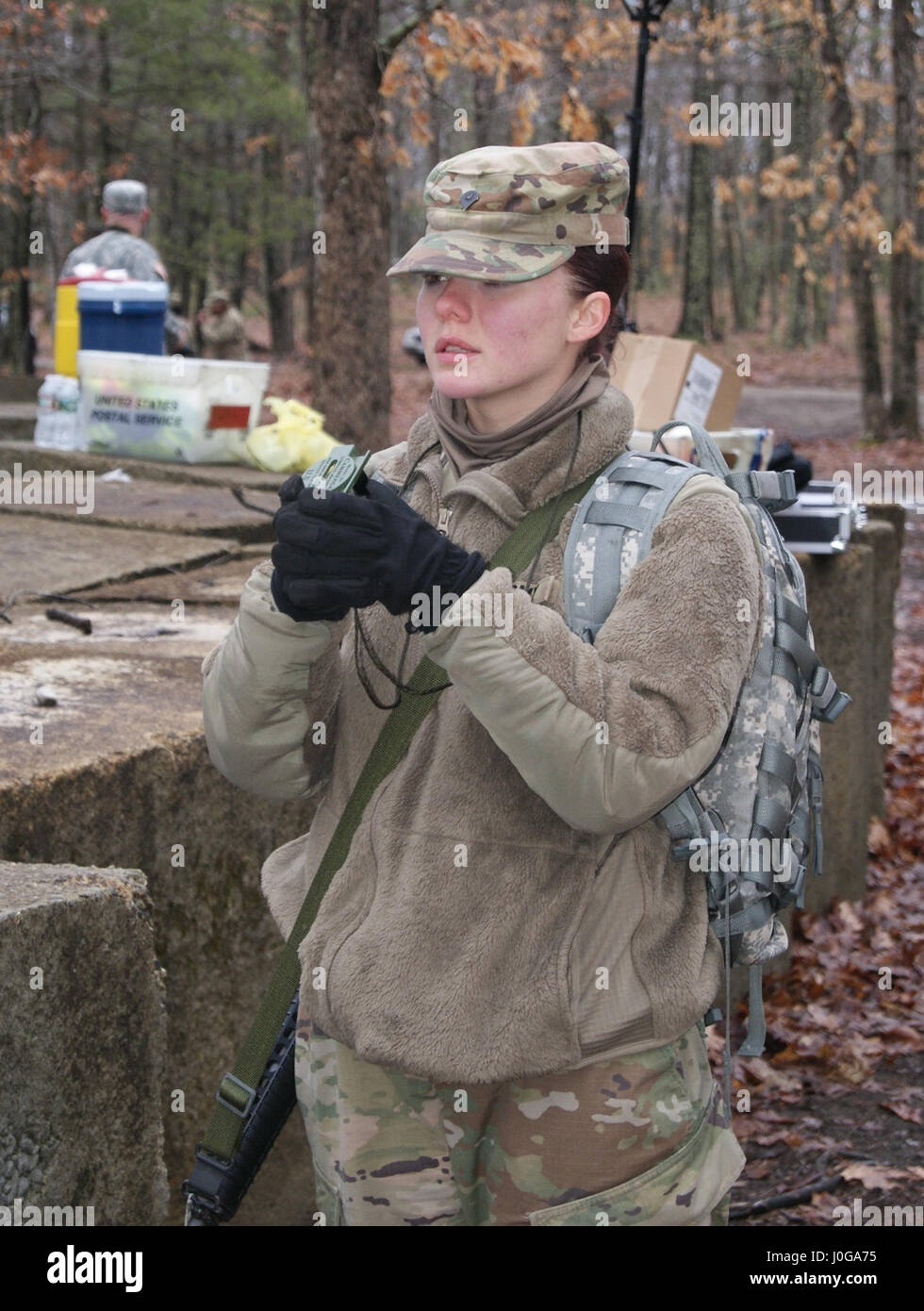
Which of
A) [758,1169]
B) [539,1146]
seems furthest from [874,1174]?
[539,1146]

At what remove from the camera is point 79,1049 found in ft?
7.52

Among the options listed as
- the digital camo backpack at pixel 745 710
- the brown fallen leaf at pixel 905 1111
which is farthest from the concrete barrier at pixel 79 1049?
the brown fallen leaf at pixel 905 1111

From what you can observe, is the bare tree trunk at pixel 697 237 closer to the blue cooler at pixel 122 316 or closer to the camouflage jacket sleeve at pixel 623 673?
the blue cooler at pixel 122 316

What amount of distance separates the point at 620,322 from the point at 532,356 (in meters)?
0.26

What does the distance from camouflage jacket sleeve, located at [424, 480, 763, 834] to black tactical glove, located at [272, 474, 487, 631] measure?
0.05 m

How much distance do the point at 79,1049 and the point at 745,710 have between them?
3.63ft

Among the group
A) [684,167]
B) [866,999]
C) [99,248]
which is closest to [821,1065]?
[866,999]

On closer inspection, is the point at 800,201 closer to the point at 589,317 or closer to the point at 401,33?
the point at 401,33

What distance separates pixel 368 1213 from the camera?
219 centimetres

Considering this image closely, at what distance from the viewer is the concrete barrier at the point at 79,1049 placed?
2.16 meters

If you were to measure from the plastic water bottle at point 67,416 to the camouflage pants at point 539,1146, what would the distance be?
598cm

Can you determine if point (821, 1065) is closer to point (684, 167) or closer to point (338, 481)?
point (338, 481)

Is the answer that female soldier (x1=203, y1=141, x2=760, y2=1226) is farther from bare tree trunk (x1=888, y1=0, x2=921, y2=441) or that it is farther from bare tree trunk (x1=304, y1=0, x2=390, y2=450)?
bare tree trunk (x1=888, y1=0, x2=921, y2=441)
